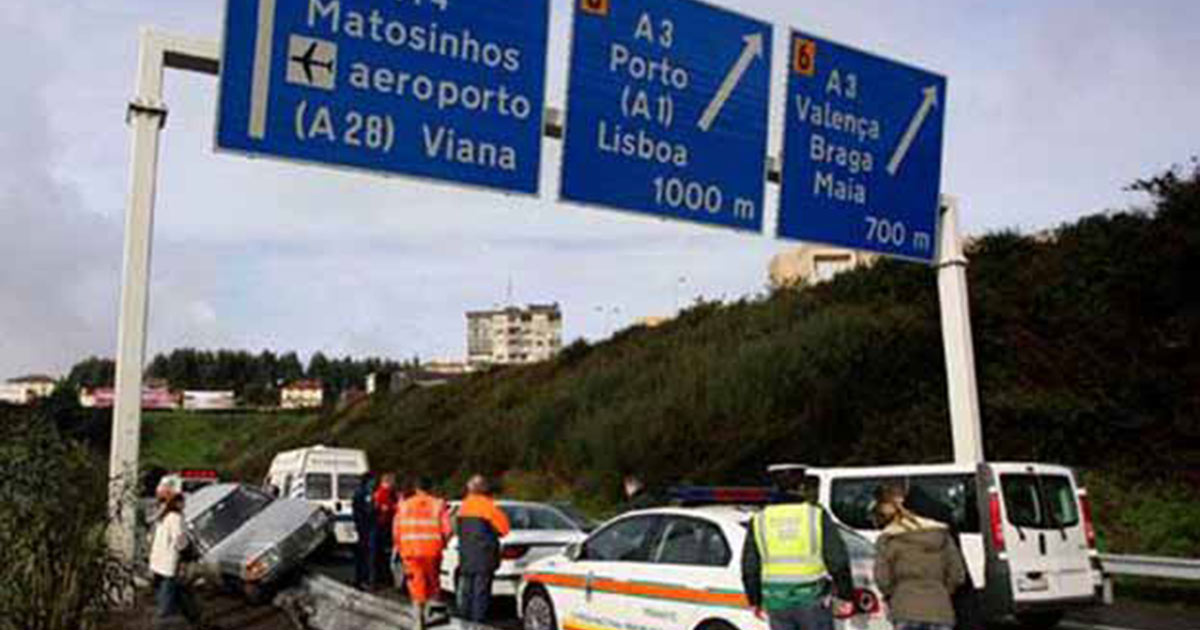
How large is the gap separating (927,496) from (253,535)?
801 cm

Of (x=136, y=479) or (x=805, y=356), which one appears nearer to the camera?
(x=136, y=479)

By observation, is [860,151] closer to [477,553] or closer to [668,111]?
[668,111]

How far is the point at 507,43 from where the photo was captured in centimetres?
1127

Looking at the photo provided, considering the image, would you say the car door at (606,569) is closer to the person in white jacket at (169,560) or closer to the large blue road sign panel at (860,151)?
the person in white jacket at (169,560)

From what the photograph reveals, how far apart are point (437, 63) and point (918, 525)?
6099 mm

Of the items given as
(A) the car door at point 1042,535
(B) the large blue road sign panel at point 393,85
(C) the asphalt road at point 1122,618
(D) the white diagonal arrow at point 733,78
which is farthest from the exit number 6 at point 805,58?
(C) the asphalt road at point 1122,618

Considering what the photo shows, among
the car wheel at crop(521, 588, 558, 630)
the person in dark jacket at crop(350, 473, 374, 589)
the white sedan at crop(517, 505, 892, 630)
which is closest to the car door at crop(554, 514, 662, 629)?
the white sedan at crop(517, 505, 892, 630)

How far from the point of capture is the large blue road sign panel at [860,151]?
43.3ft

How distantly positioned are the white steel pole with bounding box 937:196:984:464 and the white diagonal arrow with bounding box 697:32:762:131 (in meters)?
3.49

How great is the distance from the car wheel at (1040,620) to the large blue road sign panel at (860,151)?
446 cm

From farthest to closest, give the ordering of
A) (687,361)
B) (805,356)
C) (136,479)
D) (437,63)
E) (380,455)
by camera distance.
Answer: (380,455), (687,361), (805,356), (437,63), (136,479)

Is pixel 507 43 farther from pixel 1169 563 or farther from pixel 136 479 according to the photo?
pixel 1169 563

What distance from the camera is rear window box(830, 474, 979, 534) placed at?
36.7 ft

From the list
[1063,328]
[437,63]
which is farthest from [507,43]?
[1063,328]
